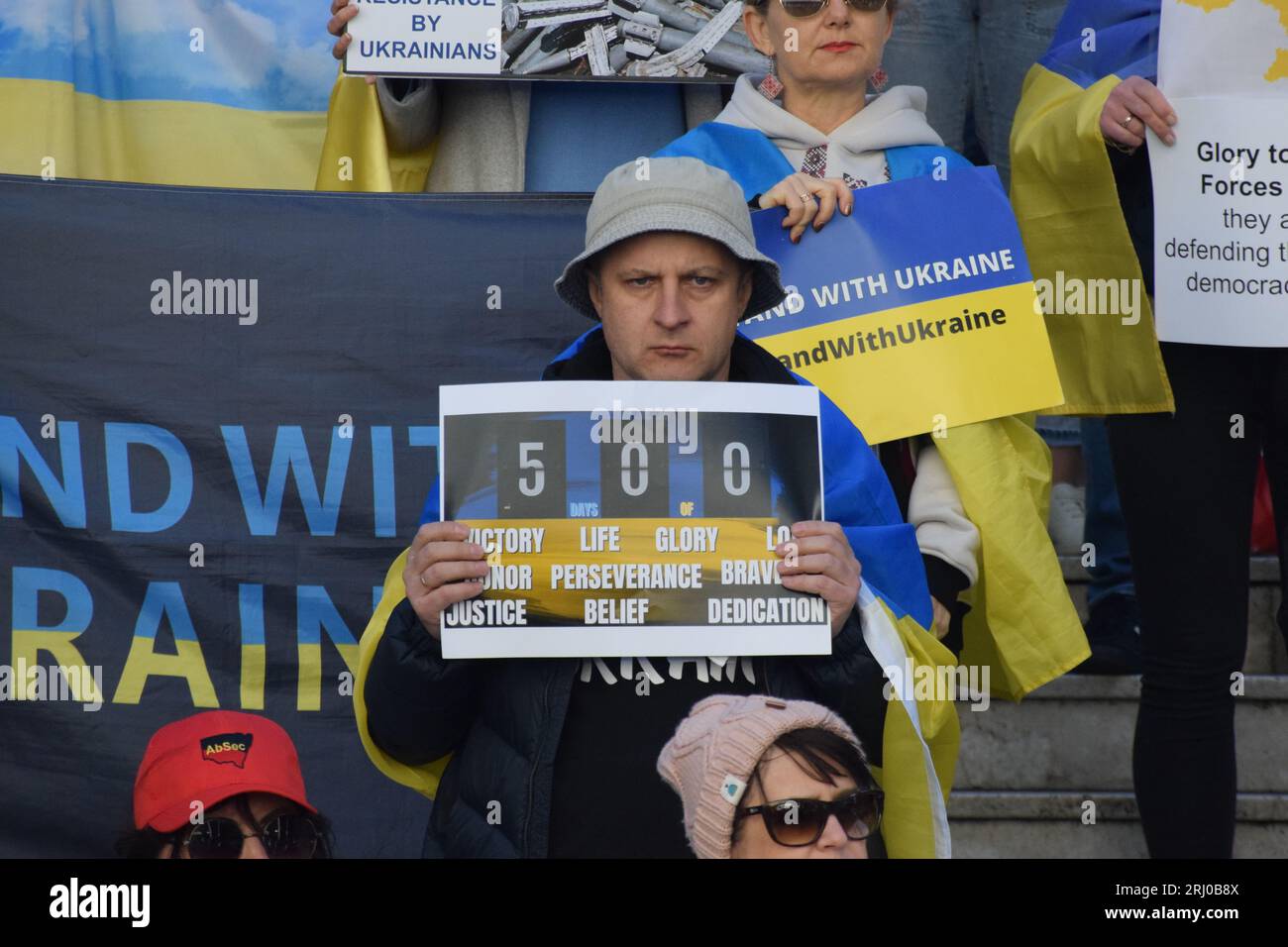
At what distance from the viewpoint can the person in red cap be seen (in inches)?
145

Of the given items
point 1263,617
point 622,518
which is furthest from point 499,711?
point 1263,617

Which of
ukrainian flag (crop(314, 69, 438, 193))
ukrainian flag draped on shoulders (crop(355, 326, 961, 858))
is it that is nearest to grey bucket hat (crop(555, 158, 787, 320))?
ukrainian flag draped on shoulders (crop(355, 326, 961, 858))

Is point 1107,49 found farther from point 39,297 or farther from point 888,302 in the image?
point 39,297

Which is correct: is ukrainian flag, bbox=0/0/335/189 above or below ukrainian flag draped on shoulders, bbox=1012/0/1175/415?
above

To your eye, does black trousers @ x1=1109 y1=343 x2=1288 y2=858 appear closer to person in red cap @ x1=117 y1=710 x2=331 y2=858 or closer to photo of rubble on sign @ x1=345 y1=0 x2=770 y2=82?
photo of rubble on sign @ x1=345 y1=0 x2=770 y2=82

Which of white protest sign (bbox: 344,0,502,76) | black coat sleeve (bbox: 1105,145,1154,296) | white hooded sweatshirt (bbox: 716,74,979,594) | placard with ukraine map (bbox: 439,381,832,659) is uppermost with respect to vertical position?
white protest sign (bbox: 344,0,502,76)

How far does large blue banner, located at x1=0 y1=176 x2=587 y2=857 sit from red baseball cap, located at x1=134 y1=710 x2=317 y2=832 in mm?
64

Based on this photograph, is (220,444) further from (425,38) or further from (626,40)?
(626,40)

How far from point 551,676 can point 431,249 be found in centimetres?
165

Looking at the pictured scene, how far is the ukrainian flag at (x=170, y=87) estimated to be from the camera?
511 centimetres

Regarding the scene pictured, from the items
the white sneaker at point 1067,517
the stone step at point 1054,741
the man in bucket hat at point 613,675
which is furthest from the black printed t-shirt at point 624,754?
the white sneaker at point 1067,517

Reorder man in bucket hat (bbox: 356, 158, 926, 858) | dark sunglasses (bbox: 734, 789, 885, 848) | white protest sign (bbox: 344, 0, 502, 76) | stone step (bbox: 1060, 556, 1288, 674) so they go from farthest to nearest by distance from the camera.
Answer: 1. stone step (bbox: 1060, 556, 1288, 674)
2. white protest sign (bbox: 344, 0, 502, 76)
3. man in bucket hat (bbox: 356, 158, 926, 858)
4. dark sunglasses (bbox: 734, 789, 885, 848)

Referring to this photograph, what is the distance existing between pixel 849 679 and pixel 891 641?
0.10m
